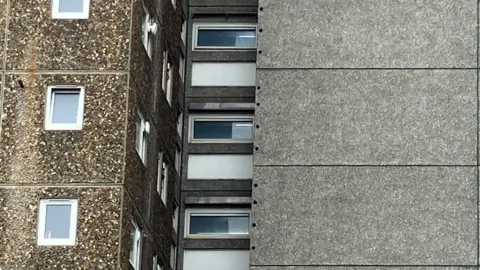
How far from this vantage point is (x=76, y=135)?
102 ft

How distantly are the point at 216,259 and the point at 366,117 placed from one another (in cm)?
436

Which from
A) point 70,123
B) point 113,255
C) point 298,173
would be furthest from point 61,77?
point 298,173

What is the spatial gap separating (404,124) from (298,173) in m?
2.47

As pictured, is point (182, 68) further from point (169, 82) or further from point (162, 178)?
point (162, 178)

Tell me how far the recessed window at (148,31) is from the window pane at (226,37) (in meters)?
5.71

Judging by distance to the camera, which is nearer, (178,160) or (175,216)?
(175,216)

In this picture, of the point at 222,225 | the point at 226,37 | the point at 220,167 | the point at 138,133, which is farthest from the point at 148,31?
the point at 226,37

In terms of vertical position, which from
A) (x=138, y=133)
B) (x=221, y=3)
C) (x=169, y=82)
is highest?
(x=221, y=3)

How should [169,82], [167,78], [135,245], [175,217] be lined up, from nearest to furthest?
[135,245]
[167,78]
[169,82]
[175,217]

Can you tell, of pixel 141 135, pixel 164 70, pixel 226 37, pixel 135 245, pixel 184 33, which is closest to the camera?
pixel 135 245

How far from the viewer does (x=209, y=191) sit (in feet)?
127

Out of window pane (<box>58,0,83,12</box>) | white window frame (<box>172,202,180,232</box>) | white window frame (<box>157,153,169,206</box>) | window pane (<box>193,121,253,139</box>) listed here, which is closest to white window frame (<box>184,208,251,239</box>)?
white window frame (<box>172,202,180,232</box>)

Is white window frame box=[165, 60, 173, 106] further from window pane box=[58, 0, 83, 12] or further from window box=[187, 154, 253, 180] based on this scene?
window pane box=[58, 0, 83, 12]

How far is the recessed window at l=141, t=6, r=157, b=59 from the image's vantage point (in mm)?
33378
